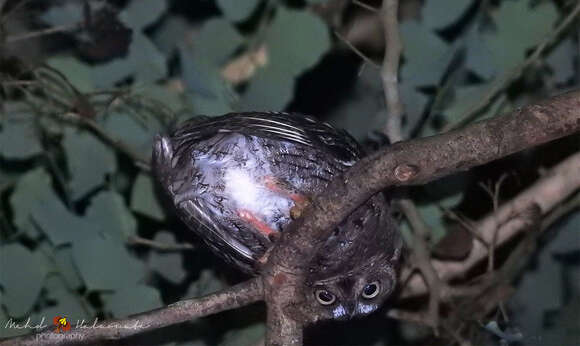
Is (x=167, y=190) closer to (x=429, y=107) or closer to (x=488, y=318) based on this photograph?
(x=429, y=107)

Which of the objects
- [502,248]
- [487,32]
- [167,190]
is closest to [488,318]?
[502,248]

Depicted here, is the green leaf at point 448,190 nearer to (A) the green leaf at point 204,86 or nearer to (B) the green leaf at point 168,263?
(A) the green leaf at point 204,86

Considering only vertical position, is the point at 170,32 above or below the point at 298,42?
below

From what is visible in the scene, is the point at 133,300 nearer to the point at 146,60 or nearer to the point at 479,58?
the point at 146,60

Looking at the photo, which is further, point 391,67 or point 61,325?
point 391,67

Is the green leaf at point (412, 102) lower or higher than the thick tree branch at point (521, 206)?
higher

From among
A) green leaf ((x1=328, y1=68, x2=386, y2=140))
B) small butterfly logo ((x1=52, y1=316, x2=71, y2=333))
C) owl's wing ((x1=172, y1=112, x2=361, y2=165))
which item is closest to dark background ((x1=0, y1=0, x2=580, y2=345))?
small butterfly logo ((x1=52, y1=316, x2=71, y2=333))

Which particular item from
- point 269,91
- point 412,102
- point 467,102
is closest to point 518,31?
point 467,102

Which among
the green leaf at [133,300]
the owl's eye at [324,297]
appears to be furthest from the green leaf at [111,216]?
the owl's eye at [324,297]
